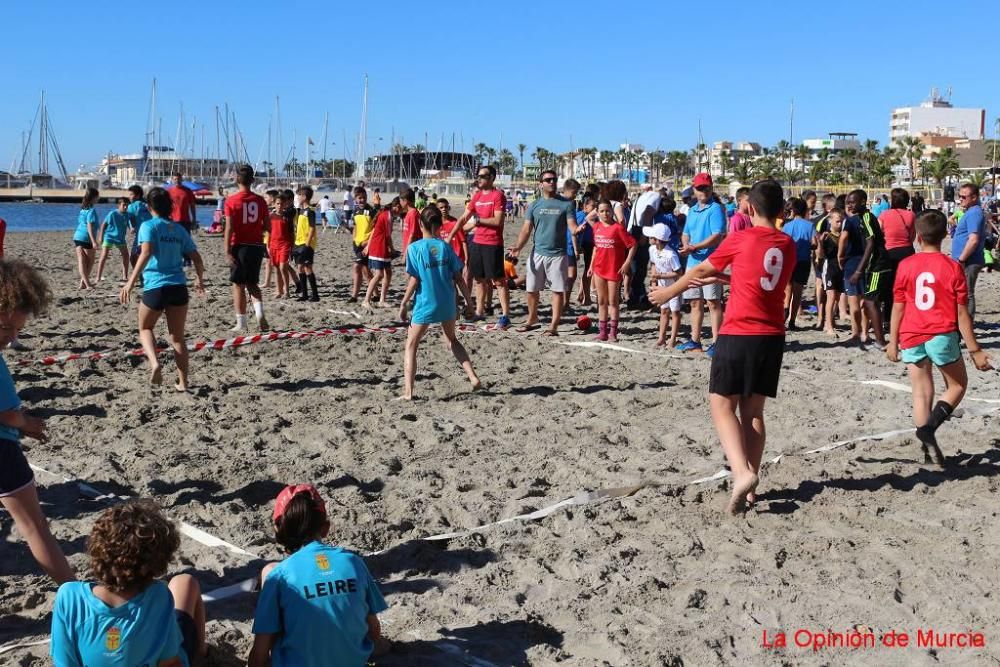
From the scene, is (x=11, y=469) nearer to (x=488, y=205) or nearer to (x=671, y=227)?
(x=488, y=205)

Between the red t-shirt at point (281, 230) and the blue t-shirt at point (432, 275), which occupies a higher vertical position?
the red t-shirt at point (281, 230)

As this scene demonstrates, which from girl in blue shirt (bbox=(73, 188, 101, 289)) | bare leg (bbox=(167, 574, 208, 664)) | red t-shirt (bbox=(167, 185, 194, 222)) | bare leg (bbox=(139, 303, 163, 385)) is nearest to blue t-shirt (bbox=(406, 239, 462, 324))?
bare leg (bbox=(139, 303, 163, 385))

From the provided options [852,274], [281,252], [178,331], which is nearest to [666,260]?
[852,274]

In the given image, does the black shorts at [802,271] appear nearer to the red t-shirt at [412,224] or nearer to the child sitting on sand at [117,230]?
the red t-shirt at [412,224]

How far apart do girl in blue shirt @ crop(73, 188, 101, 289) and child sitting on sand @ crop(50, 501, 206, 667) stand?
1420 centimetres

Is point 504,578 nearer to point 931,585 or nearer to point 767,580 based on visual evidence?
point 767,580

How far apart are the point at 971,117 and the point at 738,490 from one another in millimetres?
188088

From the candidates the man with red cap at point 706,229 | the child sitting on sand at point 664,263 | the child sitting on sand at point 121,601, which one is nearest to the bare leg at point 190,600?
the child sitting on sand at point 121,601

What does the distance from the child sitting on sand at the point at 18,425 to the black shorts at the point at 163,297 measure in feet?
14.8

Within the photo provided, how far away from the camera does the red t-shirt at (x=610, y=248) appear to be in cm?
1138

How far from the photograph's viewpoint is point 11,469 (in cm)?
410

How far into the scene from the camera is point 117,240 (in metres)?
16.8

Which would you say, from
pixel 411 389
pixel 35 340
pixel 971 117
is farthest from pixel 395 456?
pixel 971 117

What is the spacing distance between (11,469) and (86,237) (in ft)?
44.7
